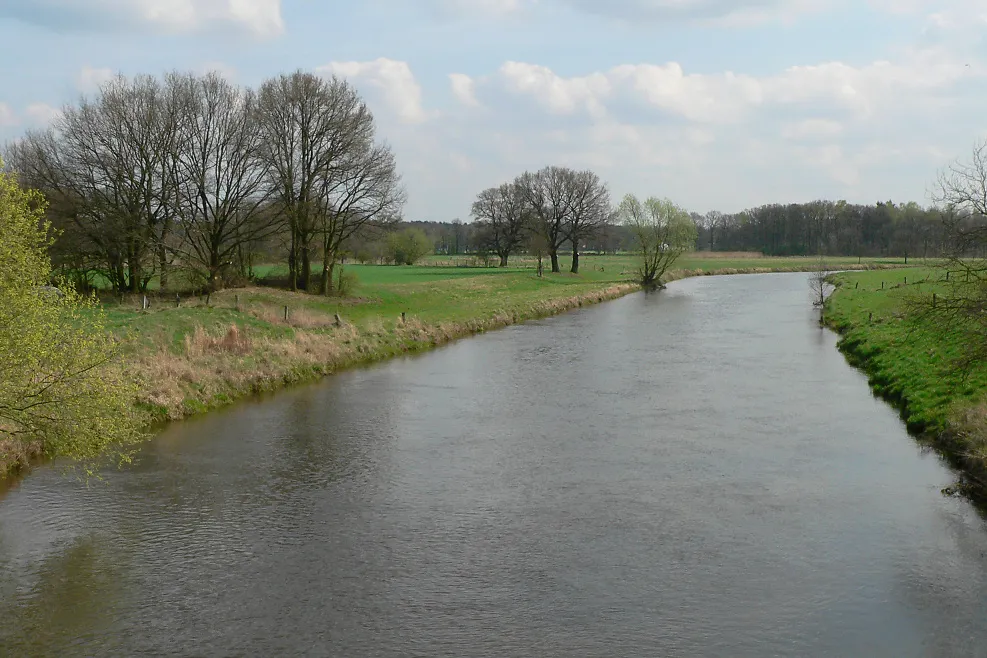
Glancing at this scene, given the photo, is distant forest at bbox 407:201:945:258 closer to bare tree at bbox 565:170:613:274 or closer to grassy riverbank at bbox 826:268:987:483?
bare tree at bbox 565:170:613:274

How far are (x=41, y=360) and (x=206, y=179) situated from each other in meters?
27.5

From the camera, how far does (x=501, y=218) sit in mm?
85875

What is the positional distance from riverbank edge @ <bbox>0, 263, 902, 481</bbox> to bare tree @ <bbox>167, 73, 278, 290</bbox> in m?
11.6

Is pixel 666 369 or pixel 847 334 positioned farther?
pixel 847 334

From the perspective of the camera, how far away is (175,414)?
62.8ft

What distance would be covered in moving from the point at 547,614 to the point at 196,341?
1752 centimetres

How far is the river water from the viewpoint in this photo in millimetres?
9188

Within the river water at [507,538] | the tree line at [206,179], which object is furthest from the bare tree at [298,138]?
the river water at [507,538]

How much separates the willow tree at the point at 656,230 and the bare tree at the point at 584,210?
4274mm

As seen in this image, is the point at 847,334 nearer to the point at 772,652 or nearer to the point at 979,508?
the point at 979,508

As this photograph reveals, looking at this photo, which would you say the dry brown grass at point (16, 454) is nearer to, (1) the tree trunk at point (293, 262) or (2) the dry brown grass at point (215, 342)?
(2) the dry brown grass at point (215, 342)

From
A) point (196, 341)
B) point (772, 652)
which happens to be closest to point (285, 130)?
point (196, 341)

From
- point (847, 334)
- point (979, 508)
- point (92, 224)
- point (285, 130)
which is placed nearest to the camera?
point (979, 508)

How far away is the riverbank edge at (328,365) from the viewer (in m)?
15.5
